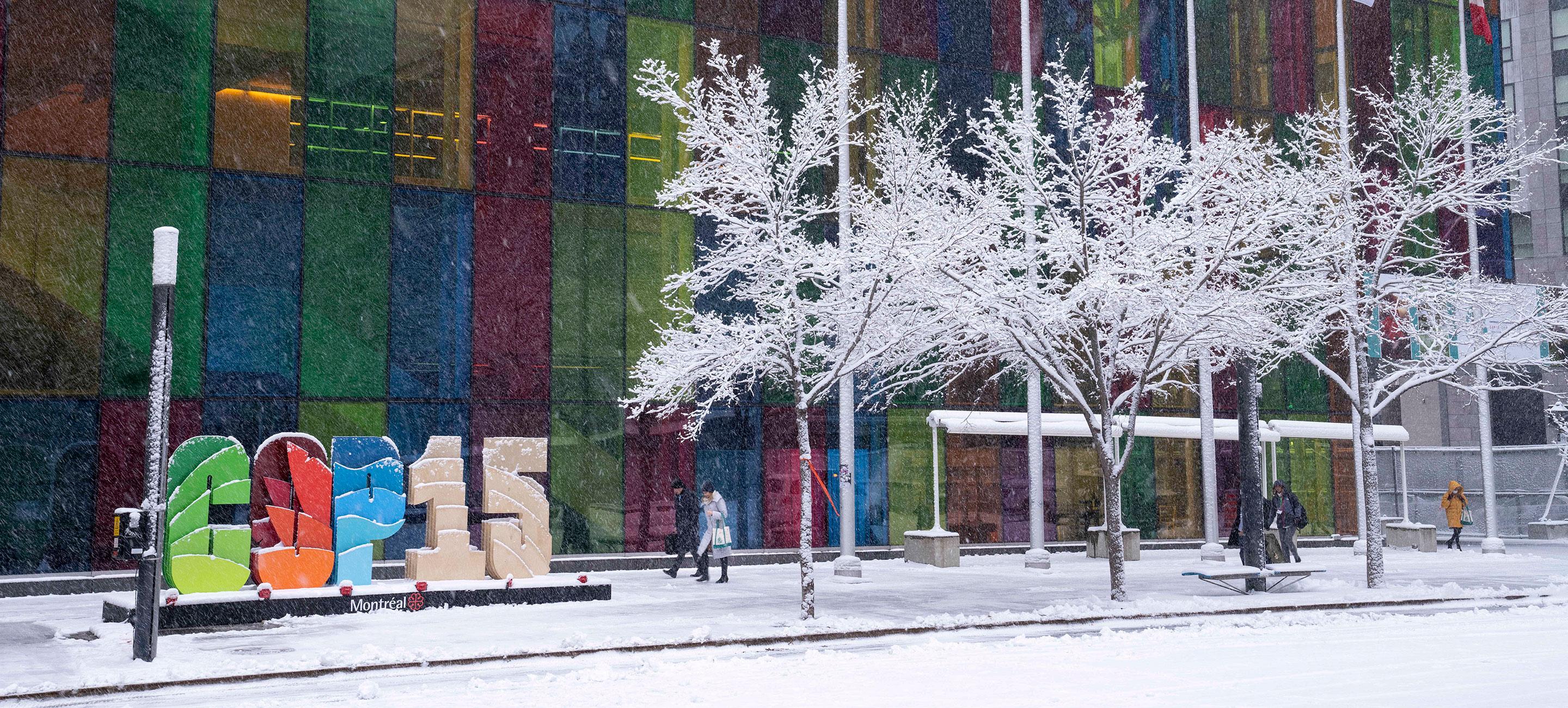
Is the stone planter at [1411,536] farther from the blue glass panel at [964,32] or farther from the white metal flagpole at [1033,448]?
the blue glass panel at [964,32]

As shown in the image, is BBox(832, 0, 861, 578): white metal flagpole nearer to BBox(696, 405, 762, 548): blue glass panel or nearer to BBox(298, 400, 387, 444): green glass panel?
BBox(696, 405, 762, 548): blue glass panel

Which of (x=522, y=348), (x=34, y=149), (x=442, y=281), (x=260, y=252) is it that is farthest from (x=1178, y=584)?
(x=34, y=149)

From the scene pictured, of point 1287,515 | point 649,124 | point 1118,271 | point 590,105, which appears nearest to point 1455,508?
point 1287,515

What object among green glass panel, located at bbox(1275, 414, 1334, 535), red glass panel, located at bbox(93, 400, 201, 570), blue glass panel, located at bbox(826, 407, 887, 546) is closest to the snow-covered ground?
red glass panel, located at bbox(93, 400, 201, 570)

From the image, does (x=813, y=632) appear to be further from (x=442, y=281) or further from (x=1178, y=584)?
(x=442, y=281)

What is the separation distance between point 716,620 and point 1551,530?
30.3m

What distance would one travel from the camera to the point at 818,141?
18750 millimetres

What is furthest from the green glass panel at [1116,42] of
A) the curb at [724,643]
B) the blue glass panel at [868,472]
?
the curb at [724,643]

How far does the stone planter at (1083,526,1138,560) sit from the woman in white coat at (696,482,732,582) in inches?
375

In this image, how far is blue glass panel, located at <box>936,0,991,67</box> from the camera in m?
29.6

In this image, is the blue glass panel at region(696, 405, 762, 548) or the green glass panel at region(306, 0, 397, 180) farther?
the blue glass panel at region(696, 405, 762, 548)

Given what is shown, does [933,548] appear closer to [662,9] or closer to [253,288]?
[662,9]

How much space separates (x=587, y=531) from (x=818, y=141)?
33.1 ft

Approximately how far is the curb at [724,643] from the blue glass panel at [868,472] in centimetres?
1154
